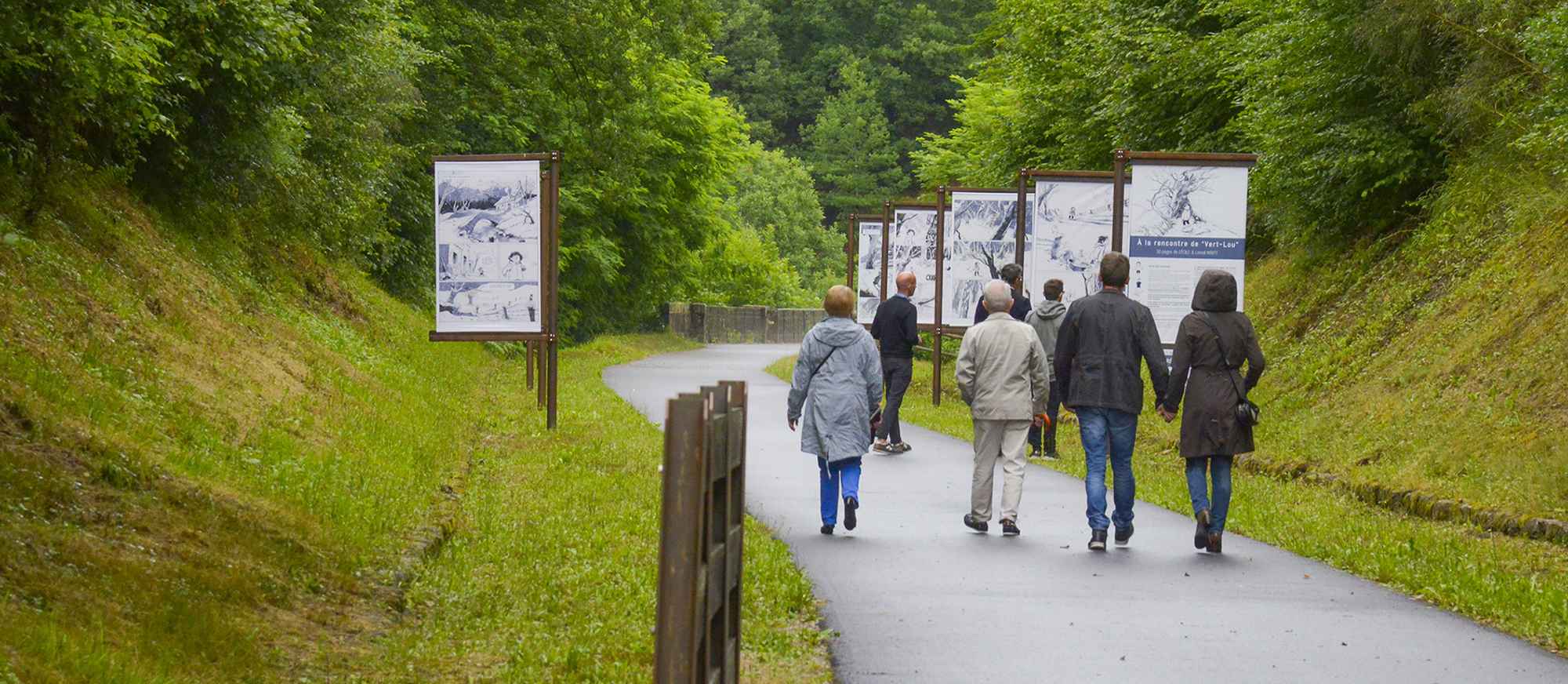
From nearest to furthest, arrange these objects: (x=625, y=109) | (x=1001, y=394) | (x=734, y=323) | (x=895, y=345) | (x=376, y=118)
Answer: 1. (x=1001, y=394)
2. (x=895, y=345)
3. (x=376, y=118)
4. (x=625, y=109)
5. (x=734, y=323)

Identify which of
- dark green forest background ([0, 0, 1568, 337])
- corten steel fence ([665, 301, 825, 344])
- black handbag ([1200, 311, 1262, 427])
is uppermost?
dark green forest background ([0, 0, 1568, 337])

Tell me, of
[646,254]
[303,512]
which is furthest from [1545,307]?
[646,254]

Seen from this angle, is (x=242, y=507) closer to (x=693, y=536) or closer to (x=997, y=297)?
(x=693, y=536)

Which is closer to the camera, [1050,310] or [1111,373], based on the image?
[1111,373]

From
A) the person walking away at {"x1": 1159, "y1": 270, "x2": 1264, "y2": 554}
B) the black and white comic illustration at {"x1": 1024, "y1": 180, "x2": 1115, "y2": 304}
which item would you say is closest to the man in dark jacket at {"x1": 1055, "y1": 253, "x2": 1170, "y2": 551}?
the person walking away at {"x1": 1159, "y1": 270, "x2": 1264, "y2": 554}

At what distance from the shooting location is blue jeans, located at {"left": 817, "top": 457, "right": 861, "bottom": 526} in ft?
38.7

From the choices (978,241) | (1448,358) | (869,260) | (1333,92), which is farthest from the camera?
(869,260)

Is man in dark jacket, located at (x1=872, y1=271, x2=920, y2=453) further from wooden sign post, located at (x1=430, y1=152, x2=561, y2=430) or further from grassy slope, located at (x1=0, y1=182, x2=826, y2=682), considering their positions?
wooden sign post, located at (x1=430, y1=152, x2=561, y2=430)

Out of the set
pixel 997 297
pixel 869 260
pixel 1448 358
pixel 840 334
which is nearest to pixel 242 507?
pixel 840 334

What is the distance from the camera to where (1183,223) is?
1692cm

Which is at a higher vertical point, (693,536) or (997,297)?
(997,297)

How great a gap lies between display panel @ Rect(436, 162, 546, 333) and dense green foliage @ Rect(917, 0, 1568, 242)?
30.9ft

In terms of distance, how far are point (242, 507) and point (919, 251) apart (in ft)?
74.1

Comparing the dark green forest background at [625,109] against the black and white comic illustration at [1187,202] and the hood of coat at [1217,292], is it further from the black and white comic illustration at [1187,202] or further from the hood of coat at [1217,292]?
the hood of coat at [1217,292]
